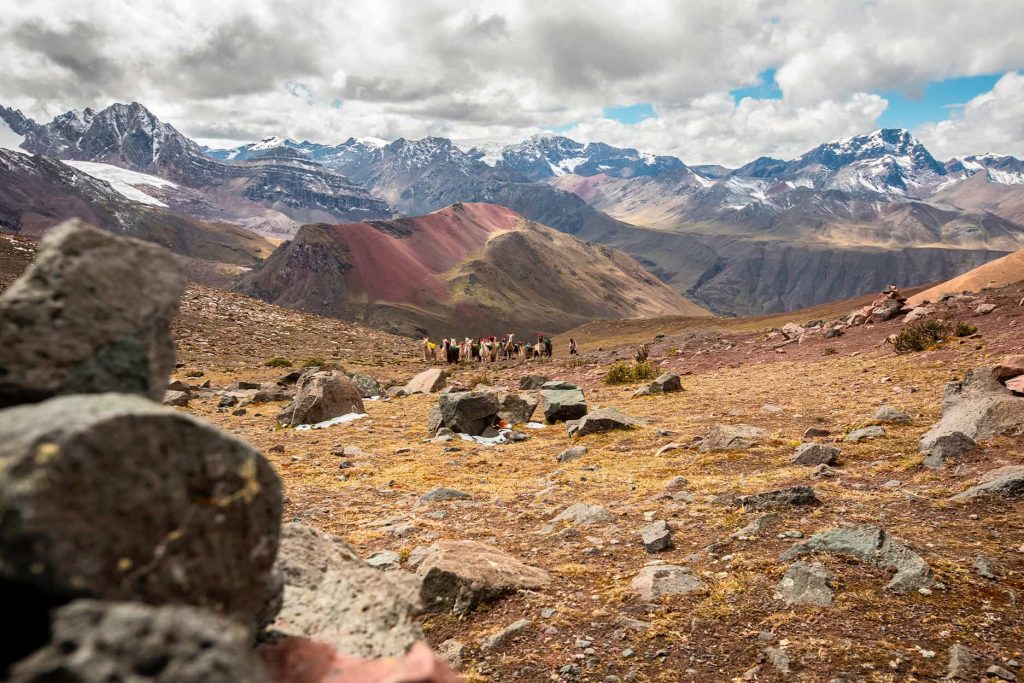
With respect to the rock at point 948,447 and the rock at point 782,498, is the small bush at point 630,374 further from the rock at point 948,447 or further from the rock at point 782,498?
the rock at point 782,498

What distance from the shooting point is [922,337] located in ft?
72.7

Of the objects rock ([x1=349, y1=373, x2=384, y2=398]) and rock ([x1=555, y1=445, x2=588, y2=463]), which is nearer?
rock ([x1=555, y1=445, x2=588, y2=463])

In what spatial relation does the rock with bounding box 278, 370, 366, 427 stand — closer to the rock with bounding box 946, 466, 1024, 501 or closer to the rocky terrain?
the rocky terrain

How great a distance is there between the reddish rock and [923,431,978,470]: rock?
9.74 meters

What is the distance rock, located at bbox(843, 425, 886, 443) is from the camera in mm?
11562

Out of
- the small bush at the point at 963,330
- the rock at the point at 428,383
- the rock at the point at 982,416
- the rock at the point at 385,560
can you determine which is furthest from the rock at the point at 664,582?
the small bush at the point at 963,330

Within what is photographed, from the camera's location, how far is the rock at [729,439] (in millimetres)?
12273

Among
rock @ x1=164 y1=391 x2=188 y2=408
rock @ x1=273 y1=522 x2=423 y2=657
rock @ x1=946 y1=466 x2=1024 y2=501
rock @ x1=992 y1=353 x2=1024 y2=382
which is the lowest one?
rock @ x1=164 y1=391 x2=188 y2=408

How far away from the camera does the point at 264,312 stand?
5559cm

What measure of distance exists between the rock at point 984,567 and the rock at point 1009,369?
812 cm

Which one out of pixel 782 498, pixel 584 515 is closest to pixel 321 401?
pixel 584 515

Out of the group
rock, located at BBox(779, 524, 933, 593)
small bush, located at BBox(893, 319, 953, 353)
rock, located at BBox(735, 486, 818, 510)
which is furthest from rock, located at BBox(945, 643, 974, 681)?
small bush, located at BBox(893, 319, 953, 353)

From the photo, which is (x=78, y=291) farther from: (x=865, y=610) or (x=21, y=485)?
(x=865, y=610)

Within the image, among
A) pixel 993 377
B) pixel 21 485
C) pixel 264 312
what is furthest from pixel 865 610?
pixel 264 312
